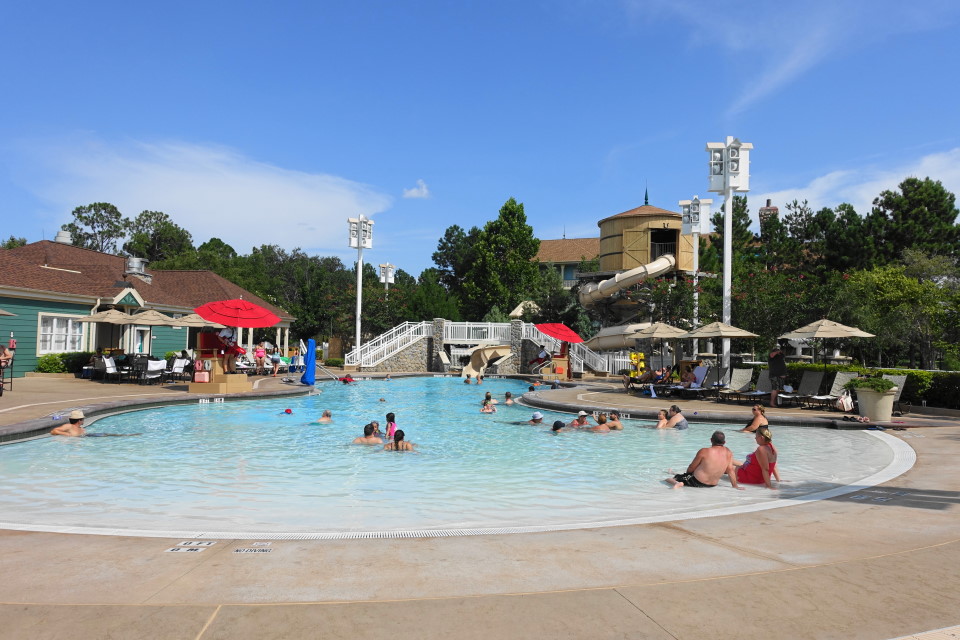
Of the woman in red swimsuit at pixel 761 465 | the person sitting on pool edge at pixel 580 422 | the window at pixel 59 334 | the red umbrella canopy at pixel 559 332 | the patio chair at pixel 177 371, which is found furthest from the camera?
the red umbrella canopy at pixel 559 332

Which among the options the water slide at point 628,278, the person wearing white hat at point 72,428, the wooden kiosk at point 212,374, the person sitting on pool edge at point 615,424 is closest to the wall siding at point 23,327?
the wooden kiosk at point 212,374

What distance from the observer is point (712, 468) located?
7.87 m

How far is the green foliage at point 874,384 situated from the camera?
1261cm

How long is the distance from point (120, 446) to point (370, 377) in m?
16.4

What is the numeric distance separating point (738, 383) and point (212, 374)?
48.7 ft

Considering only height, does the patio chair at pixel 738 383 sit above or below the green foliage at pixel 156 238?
below

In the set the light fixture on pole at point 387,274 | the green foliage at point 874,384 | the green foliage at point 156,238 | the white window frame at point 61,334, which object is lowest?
the green foliage at point 874,384

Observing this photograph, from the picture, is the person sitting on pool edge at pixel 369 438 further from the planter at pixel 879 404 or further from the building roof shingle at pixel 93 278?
the building roof shingle at pixel 93 278

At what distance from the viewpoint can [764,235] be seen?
42156 mm

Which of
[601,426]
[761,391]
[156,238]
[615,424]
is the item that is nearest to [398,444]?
[601,426]

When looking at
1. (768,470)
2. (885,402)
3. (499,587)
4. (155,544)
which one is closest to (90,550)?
(155,544)

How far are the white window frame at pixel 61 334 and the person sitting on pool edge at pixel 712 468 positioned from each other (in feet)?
68.8

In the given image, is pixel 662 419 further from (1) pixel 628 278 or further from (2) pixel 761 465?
(1) pixel 628 278

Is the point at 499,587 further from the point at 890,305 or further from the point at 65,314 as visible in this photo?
the point at 890,305
